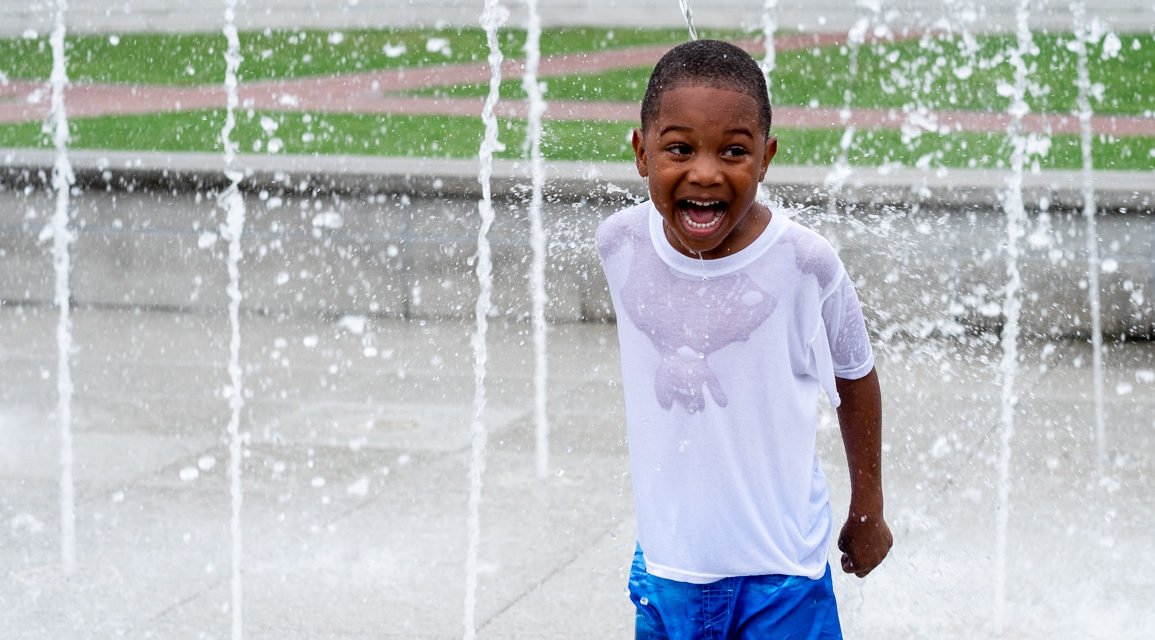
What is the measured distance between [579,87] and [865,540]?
10.7 m

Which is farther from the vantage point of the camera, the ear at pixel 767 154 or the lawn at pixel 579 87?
the lawn at pixel 579 87

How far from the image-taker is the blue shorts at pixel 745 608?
2078 mm

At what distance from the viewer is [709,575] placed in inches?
81.6

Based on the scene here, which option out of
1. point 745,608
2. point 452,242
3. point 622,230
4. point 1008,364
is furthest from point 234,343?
point 745,608

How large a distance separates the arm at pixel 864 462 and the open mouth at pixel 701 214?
0.38 meters

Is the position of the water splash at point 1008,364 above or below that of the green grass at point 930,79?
below

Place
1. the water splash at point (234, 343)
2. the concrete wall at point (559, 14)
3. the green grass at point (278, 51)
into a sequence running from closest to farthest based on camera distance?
the water splash at point (234, 343)
the green grass at point (278, 51)
the concrete wall at point (559, 14)

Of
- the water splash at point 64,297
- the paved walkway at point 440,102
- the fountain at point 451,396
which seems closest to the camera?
the fountain at point 451,396

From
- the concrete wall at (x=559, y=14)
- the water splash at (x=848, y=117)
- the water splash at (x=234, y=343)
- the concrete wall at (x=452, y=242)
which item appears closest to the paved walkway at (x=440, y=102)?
the water splash at (x=848, y=117)

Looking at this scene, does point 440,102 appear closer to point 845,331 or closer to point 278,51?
point 278,51

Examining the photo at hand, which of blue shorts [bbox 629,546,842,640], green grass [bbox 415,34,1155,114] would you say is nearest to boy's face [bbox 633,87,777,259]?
blue shorts [bbox 629,546,842,640]

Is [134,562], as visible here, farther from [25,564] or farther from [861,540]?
[861,540]

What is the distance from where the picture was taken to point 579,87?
A: 41.7 feet

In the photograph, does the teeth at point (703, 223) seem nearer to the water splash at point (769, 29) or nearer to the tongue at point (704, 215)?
the tongue at point (704, 215)
